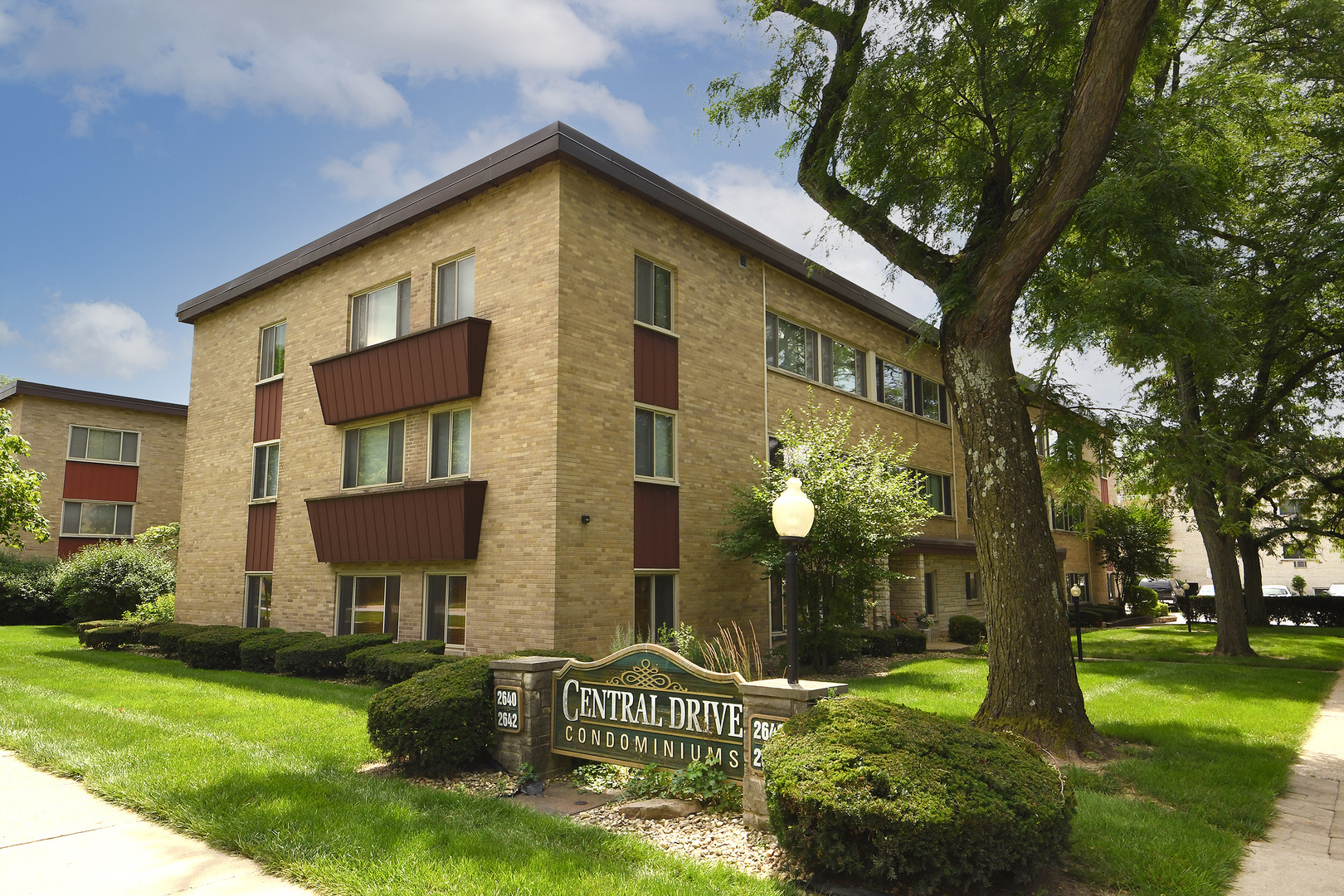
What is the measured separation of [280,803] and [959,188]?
10401 millimetres

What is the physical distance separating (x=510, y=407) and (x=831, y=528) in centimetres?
615

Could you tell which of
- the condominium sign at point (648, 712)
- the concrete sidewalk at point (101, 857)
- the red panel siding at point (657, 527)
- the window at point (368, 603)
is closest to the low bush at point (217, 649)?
the window at point (368, 603)

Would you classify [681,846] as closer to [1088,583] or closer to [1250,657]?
[1250,657]

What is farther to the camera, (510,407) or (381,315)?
(381,315)

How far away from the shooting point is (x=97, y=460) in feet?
104

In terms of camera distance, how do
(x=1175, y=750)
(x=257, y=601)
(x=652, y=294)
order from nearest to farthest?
(x=1175, y=750) → (x=652, y=294) → (x=257, y=601)

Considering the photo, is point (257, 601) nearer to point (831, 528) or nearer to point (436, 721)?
point (831, 528)

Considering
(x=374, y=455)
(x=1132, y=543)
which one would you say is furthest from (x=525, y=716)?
(x=1132, y=543)

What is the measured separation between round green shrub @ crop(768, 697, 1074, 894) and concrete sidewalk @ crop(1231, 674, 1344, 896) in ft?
4.82

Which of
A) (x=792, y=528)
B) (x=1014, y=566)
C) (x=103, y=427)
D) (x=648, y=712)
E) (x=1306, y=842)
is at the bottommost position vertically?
(x=1306, y=842)

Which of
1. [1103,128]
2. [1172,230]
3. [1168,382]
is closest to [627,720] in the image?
[1103,128]

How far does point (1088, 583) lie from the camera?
38938 millimetres

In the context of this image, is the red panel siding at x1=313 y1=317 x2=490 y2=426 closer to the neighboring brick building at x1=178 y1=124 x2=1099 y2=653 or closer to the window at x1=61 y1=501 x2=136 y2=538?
Result: the neighboring brick building at x1=178 y1=124 x2=1099 y2=653

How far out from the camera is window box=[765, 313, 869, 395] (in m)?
19.5
